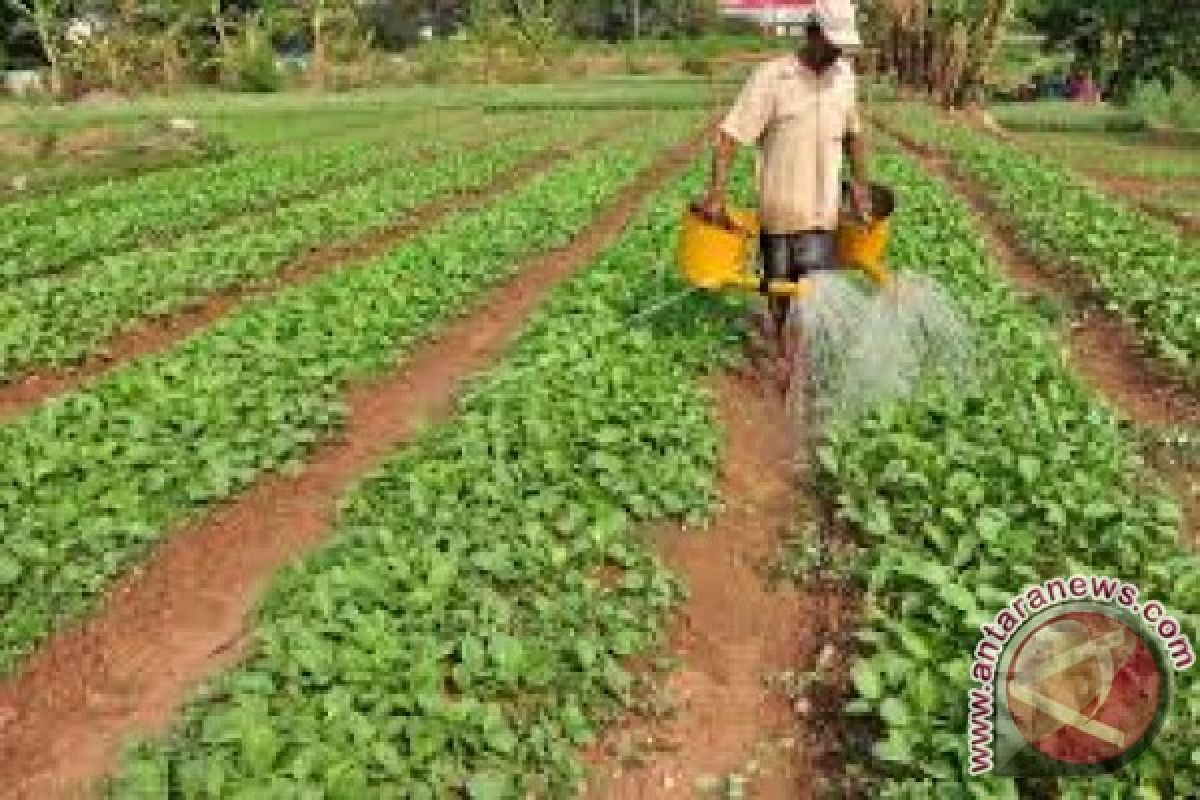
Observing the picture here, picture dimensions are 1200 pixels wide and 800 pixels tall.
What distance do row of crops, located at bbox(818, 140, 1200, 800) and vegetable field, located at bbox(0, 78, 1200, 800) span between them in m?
0.02

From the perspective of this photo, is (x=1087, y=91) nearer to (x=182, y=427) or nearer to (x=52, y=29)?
(x=52, y=29)

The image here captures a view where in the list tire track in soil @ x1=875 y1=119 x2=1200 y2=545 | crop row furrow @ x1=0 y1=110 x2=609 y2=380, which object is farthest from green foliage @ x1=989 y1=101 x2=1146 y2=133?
tire track in soil @ x1=875 y1=119 x2=1200 y2=545

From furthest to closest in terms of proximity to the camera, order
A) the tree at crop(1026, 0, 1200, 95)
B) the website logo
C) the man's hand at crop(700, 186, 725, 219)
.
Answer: the tree at crop(1026, 0, 1200, 95) < the man's hand at crop(700, 186, 725, 219) < the website logo

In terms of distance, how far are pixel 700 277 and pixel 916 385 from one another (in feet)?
4.60

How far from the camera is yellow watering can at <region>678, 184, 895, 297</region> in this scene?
7664 millimetres

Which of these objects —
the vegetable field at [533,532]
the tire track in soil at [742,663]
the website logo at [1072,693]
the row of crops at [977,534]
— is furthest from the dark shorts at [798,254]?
the website logo at [1072,693]

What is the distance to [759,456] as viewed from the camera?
24.6ft

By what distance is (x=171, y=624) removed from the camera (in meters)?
5.62

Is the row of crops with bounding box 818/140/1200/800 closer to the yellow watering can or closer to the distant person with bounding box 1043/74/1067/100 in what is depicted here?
the yellow watering can

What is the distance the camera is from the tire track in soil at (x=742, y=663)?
452 cm

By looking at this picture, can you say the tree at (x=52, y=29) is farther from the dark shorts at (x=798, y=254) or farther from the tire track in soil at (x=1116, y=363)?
the dark shorts at (x=798, y=254)

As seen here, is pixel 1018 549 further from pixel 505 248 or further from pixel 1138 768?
pixel 505 248

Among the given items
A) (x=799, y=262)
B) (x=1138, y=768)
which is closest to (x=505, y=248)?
(x=799, y=262)

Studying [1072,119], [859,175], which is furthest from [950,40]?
[859,175]
